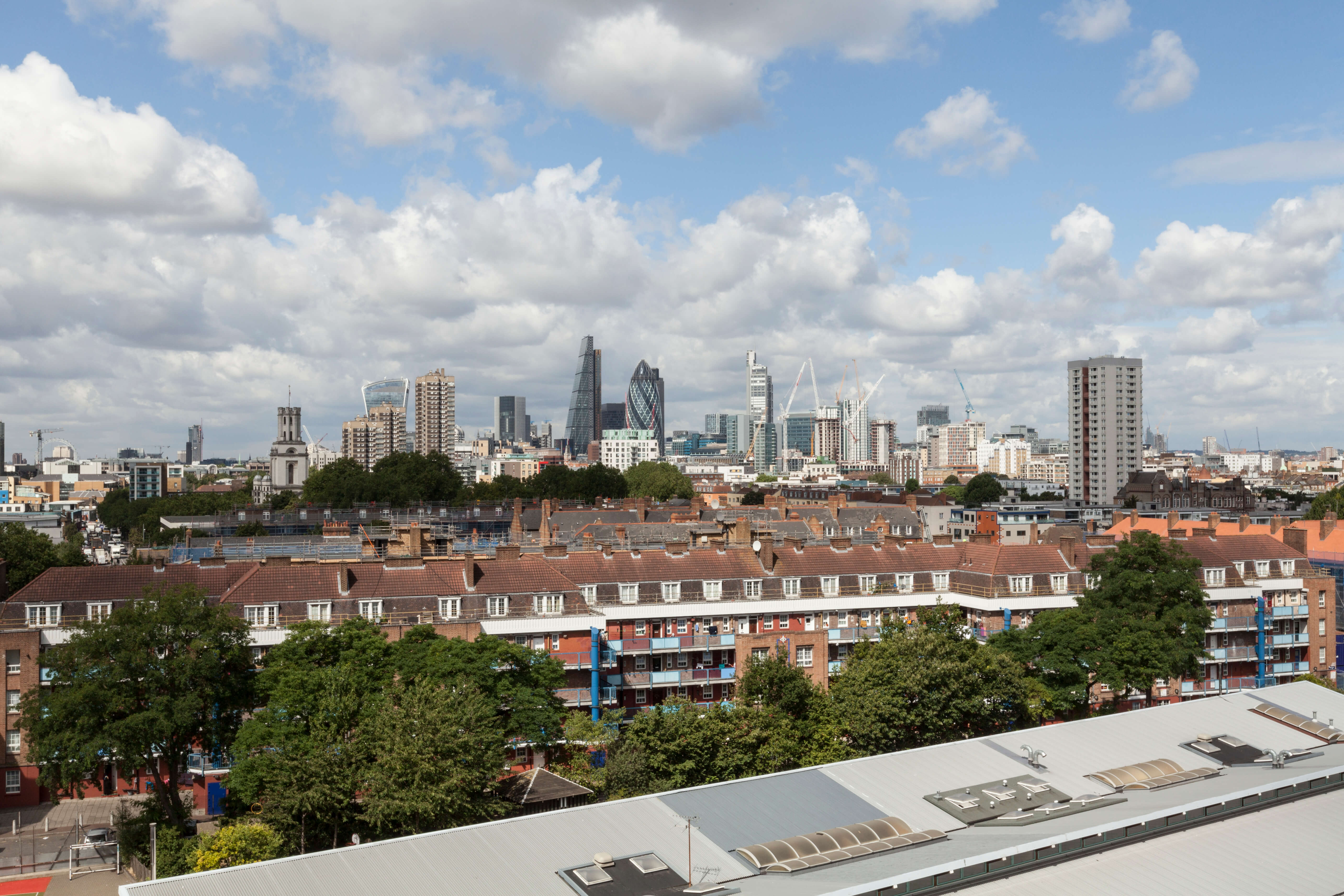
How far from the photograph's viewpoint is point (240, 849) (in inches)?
1585

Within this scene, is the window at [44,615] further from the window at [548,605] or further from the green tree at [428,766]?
the green tree at [428,766]

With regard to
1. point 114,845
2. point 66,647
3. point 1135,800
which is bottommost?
point 114,845

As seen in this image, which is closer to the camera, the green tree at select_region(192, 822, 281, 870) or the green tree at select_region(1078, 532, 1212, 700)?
the green tree at select_region(192, 822, 281, 870)

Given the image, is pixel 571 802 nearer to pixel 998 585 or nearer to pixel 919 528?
pixel 998 585

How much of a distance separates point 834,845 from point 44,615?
45.7 metres

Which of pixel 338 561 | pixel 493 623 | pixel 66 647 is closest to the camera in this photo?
pixel 66 647

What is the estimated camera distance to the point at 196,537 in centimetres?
11812

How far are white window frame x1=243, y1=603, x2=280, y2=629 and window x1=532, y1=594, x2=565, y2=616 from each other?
1373 centimetres

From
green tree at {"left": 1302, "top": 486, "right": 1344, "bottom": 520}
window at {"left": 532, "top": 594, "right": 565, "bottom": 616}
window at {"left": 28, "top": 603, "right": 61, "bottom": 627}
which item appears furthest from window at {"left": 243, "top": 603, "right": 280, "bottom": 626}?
green tree at {"left": 1302, "top": 486, "right": 1344, "bottom": 520}

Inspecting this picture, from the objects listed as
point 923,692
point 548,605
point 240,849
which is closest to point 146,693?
point 240,849

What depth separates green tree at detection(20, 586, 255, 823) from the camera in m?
44.9

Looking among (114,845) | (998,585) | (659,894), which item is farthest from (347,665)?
(998,585)

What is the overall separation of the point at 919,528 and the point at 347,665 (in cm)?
8729

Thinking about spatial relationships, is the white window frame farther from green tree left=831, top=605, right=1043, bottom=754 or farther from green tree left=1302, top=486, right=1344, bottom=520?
green tree left=1302, top=486, right=1344, bottom=520
